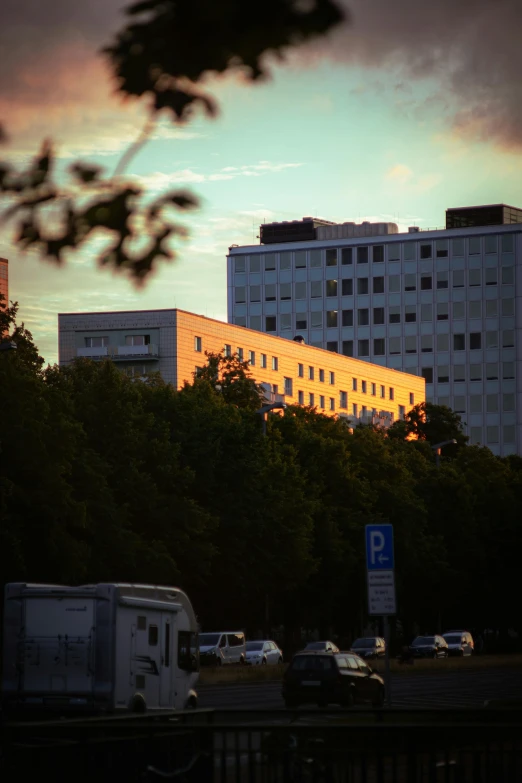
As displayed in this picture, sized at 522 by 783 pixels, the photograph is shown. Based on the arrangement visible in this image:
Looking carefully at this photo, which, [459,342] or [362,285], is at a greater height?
[362,285]

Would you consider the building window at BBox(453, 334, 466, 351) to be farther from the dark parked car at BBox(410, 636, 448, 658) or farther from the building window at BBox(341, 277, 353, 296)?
the dark parked car at BBox(410, 636, 448, 658)

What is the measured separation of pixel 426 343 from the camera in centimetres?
18375

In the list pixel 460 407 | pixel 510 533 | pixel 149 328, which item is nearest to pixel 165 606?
pixel 510 533

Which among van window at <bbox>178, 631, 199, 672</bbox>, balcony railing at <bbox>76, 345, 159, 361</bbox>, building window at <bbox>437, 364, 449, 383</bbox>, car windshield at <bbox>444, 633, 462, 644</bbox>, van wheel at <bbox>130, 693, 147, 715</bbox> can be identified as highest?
building window at <bbox>437, 364, 449, 383</bbox>

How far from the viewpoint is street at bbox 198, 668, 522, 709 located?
37.9 m

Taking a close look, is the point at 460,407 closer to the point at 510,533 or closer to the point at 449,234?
the point at 449,234

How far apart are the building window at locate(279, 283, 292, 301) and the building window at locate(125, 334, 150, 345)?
202 ft

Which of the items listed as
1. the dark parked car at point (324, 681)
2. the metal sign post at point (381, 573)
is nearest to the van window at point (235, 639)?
the dark parked car at point (324, 681)

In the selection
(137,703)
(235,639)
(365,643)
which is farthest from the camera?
(365,643)

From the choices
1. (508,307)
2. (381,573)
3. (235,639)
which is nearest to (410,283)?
(508,307)

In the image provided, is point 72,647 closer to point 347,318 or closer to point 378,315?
point 347,318

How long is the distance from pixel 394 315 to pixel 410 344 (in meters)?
3.97

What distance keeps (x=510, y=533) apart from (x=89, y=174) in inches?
3420

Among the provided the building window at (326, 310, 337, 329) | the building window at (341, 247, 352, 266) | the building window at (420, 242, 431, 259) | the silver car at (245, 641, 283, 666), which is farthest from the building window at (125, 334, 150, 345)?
the building window at (420, 242, 431, 259)
